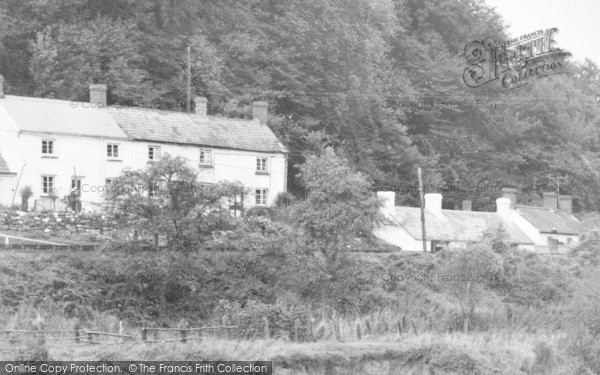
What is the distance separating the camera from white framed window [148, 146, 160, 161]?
209 feet

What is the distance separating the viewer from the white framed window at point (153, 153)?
209 ft

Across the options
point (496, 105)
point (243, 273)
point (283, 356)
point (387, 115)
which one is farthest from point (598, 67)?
point (283, 356)

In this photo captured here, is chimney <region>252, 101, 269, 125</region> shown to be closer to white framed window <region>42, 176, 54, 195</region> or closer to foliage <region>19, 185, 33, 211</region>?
white framed window <region>42, 176, 54, 195</region>

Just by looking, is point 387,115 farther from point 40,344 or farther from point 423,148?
point 40,344

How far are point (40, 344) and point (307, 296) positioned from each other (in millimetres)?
19939

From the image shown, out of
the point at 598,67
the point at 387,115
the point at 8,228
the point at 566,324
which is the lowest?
the point at 566,324

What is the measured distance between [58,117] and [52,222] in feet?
26.2

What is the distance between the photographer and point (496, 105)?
308ft

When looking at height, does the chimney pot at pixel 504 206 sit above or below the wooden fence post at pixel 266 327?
above

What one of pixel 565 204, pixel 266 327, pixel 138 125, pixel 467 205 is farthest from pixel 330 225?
pixel 565 204

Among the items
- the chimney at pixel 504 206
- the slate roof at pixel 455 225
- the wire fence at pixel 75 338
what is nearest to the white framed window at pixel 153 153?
the slate roof at pixel 455 225

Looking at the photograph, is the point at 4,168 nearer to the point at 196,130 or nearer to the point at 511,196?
the point at 196,130

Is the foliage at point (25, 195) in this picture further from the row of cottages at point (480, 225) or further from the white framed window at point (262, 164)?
the row of cottages at point (480, 225)

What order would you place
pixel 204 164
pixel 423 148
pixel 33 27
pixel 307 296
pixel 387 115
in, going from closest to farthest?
pixel 307 296
pixel 204 164
pixel 33 27
pixel 387 115
pixel 423 148
